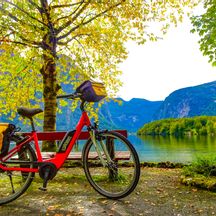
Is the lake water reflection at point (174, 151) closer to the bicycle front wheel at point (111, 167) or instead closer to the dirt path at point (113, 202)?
the dirt path at point (113, 202)

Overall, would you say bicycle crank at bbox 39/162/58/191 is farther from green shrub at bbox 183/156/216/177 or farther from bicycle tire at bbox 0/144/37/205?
green shrub at bbox 183/156/216/177

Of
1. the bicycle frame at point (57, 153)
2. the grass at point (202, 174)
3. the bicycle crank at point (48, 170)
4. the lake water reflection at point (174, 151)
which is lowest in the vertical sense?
the lake water reflection at point (174, 151)

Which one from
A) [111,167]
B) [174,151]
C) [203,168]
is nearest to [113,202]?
[111,167]

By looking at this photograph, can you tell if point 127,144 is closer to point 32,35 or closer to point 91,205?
point 91,205

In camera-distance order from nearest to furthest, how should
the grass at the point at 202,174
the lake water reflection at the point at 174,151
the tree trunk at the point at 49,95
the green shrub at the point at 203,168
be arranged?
the grass at the point at 202,174
the green shrub at the point at 203,168
the tree trunk at the point at 49,95
the lake water reflection at the point at 174,151

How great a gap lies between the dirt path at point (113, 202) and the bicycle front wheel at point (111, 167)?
212 millimetres

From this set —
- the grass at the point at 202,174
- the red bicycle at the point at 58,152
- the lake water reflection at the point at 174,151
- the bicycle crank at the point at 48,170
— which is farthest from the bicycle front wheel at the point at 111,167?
the lake water reflection at the point at 174,151

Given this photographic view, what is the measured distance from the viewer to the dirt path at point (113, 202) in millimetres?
5223

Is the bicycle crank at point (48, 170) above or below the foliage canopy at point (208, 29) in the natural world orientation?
below

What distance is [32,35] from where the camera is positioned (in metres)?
11.9

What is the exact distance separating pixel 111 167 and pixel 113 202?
60cm

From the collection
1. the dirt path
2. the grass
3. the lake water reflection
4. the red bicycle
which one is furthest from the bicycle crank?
the lake water reflection

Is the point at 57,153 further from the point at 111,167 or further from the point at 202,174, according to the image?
the point at 202,174

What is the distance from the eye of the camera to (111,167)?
593 centimetres
